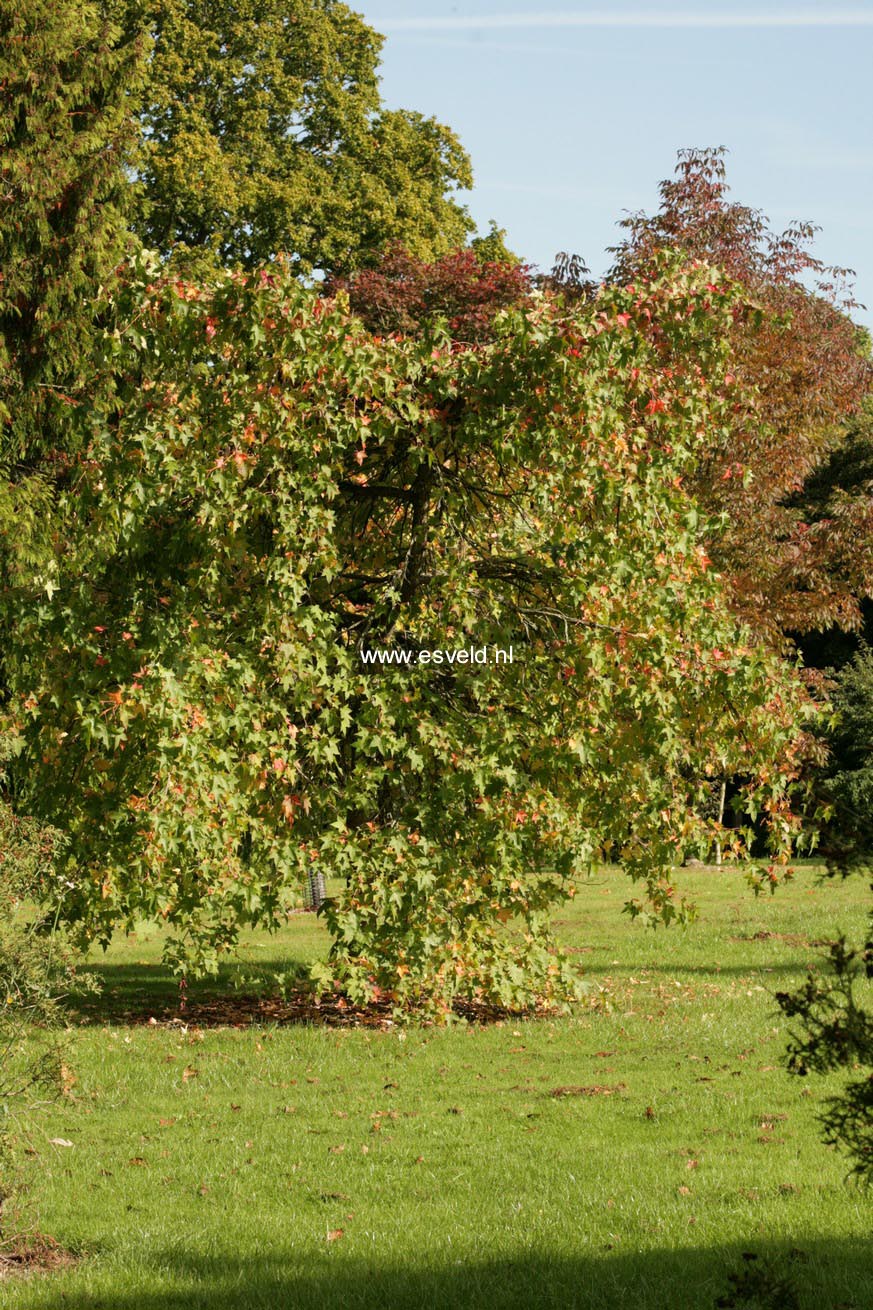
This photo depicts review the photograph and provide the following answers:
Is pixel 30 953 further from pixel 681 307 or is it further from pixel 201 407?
pixel 681 307

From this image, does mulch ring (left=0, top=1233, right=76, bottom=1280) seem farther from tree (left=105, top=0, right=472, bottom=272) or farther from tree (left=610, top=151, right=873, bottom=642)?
tree (left=105, top=0, right=472, bottom=272)

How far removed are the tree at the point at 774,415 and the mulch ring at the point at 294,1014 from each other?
660 centimetres

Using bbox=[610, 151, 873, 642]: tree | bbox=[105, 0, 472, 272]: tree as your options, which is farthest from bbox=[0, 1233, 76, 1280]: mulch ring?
bbox=[105, 0, 472, 272]: tree

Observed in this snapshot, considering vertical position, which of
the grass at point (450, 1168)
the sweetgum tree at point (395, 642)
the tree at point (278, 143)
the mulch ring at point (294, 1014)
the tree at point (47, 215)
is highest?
the tree at point (278, 143)

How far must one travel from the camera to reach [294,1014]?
12.0m

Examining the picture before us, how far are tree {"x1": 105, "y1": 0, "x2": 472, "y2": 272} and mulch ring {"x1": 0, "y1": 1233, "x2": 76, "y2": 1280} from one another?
23911 mm

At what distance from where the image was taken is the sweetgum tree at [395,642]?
959cm

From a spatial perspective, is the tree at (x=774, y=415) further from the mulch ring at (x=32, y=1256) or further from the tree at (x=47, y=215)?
the mulch ring at (x=32, y=1256)

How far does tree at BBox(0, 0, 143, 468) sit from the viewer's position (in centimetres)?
2050

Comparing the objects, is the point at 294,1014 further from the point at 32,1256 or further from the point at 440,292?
the point at 440,292

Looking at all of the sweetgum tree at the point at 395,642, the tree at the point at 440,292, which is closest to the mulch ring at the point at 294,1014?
the sweetgum tree at the point at 395,642

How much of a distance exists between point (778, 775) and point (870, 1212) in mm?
5136

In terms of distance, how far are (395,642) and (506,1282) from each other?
624cm

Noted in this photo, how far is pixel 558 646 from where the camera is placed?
10.5 metres
